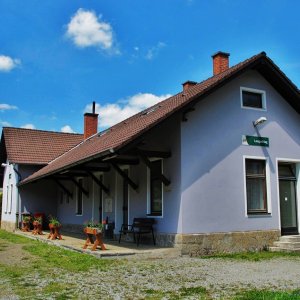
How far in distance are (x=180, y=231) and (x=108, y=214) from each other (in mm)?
4516

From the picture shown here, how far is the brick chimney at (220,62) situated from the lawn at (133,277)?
253 inches

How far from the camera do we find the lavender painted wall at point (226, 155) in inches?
414

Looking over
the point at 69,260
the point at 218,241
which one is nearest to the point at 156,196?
the point at 218,241

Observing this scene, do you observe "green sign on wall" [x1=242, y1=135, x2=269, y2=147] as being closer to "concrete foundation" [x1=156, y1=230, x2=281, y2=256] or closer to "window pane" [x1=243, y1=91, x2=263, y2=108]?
"window pane" [x1=243, y1=91, x2=263, y2=108]

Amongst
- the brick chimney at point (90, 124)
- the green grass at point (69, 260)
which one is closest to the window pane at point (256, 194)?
the green grass at point (69, 260)

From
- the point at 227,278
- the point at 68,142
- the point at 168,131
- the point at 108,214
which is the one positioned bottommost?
the point at 227,278

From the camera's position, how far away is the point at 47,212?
2055 cm

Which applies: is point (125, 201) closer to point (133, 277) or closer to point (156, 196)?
point (156, 196)

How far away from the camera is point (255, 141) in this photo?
1174 cm

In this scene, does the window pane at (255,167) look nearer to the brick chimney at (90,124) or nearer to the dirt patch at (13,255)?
the dirt patch at (13,255)

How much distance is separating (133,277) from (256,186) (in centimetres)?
562

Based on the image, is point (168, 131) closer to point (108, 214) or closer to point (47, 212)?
point (108, 214)

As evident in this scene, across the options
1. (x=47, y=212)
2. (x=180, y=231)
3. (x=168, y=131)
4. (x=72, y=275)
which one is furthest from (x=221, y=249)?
(x=47, y=212)

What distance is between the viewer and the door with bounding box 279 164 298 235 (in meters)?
12.3
